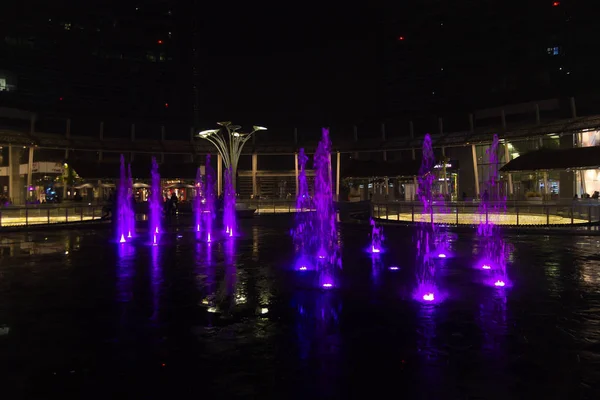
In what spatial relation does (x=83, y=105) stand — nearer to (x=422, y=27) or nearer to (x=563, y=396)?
(x=422, y=27)

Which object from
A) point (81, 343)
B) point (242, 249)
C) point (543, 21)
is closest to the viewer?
point (81, 343)

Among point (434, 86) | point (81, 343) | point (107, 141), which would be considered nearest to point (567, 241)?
point (81, 343)

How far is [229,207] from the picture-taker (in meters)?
24.9

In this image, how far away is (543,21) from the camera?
59312 millimetres

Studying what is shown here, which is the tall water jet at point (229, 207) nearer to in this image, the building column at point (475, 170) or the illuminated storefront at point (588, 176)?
the building column at point (475, 170)

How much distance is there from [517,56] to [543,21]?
491 centimetres

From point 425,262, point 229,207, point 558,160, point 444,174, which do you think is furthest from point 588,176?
point 425,262

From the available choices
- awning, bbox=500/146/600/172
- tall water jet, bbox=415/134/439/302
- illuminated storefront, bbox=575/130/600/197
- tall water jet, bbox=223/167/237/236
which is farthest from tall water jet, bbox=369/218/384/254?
illuminated storefront, bbox=575/130/600/197

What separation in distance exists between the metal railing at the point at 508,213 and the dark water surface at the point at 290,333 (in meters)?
11.7

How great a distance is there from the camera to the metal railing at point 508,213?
2186 cm

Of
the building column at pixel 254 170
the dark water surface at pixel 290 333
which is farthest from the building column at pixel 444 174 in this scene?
the dark water surface at pixel 290 333

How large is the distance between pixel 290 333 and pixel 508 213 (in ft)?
84.9

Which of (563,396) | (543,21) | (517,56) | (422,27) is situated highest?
(422,27)

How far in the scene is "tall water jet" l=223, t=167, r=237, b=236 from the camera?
2280 centimetres
